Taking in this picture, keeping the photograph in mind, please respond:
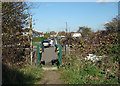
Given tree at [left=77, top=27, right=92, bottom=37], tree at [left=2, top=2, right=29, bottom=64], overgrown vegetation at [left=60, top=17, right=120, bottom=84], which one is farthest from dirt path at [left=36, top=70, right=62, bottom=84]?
tree at [left=77, top=27, right=92, bottom=37]

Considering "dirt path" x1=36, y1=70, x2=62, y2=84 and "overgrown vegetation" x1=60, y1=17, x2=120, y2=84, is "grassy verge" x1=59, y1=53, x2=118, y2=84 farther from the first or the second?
"dirt path" x1=36, y1=70, x2=62, y2=84

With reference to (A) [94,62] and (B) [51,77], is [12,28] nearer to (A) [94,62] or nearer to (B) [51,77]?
(B) [51,77]

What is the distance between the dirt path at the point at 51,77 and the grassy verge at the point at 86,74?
25cm

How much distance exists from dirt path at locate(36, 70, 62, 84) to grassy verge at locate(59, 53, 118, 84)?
9.7 inches

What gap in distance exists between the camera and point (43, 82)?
5199 millimetres

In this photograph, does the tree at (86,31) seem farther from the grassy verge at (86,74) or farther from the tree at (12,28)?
the tree at (12,28)

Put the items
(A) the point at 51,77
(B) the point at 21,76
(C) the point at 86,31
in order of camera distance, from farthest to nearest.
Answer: (C) the point at 86,31 → (A) the point at 51,77 → (B) the point at 21,76

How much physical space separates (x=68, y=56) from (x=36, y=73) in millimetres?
1740

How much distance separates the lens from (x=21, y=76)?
525 cm

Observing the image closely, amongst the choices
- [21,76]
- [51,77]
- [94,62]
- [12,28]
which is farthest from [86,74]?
[12,28]

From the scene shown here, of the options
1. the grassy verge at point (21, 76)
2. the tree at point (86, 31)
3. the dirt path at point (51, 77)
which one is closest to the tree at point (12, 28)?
the grassy verge at point (21, 76)

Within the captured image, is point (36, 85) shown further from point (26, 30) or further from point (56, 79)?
point (26, 30)

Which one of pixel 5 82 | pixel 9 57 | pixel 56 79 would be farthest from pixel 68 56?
pixel 5 82

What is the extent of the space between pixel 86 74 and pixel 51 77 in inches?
52.2
